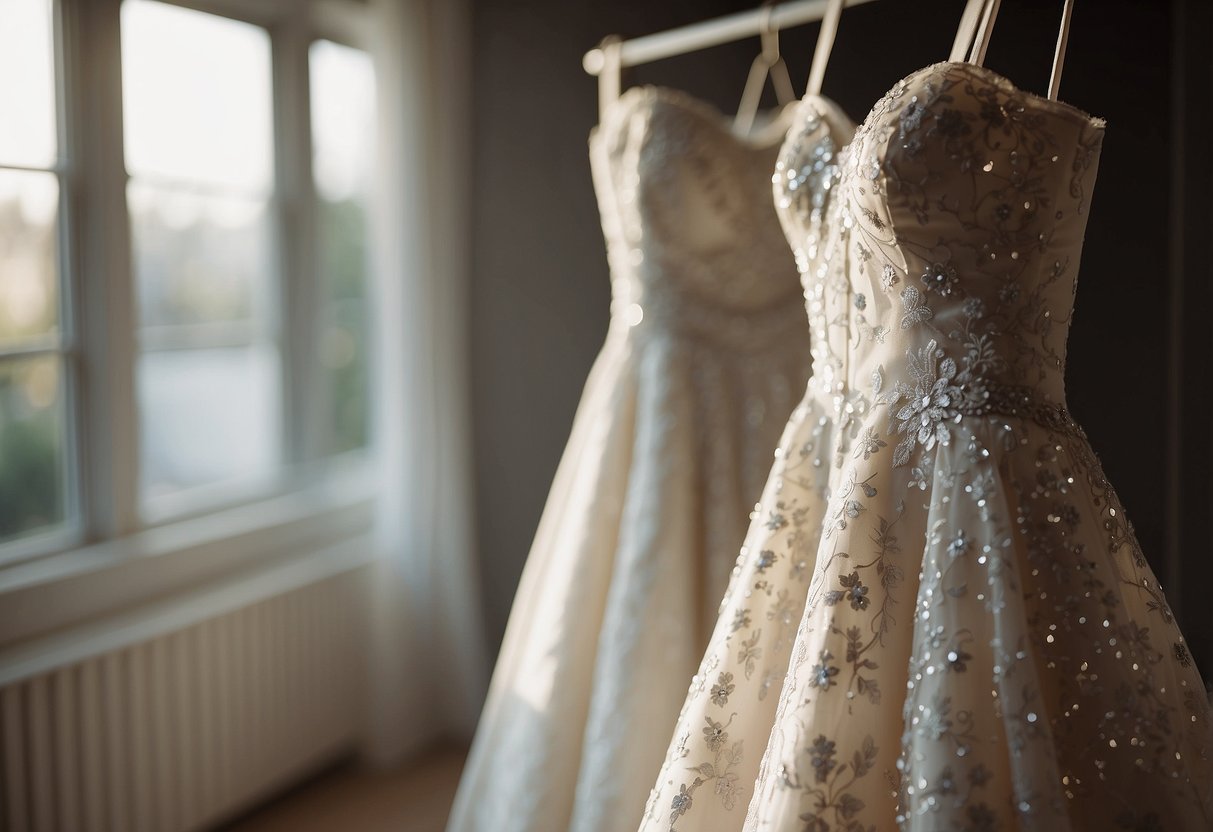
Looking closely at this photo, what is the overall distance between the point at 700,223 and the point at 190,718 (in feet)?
4.88

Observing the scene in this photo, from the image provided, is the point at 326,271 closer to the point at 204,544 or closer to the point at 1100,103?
the point at 204,544

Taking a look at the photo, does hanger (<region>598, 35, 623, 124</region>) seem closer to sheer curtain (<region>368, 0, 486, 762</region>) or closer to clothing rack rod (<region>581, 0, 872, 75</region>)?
clothing rack rod (<region>581, 0, 872, 75</region>)

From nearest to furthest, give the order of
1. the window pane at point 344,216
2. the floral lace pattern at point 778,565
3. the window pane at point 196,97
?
the floral lace pattern at point 778,565 → the window pane at point 196,97 → the window pane at point 344,216

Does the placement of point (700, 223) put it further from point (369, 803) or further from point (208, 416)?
point (369, 803)

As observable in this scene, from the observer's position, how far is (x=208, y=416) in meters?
2.36

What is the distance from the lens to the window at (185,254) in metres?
1.90

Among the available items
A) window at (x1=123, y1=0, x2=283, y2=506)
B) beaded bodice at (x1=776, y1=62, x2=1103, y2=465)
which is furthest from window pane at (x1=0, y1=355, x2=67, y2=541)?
beaded bodice at (x1=776, y1=62, x2=1103, y2=465)

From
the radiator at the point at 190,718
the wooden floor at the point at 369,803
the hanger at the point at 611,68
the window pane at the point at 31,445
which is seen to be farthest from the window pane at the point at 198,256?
the wooden floor at the point at 369,803

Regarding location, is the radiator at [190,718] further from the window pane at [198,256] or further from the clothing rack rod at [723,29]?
the clothing rack rod at [723,29]

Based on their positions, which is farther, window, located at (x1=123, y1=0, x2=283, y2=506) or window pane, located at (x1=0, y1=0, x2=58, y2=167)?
window, located at (x1=123, y1=0, x2=283, y2=506)

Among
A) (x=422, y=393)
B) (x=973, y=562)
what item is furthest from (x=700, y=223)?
(x=422, y=393)

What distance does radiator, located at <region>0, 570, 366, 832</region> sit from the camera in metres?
1.75

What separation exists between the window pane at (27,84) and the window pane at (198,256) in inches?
7.6

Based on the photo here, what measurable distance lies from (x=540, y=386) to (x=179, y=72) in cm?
115
